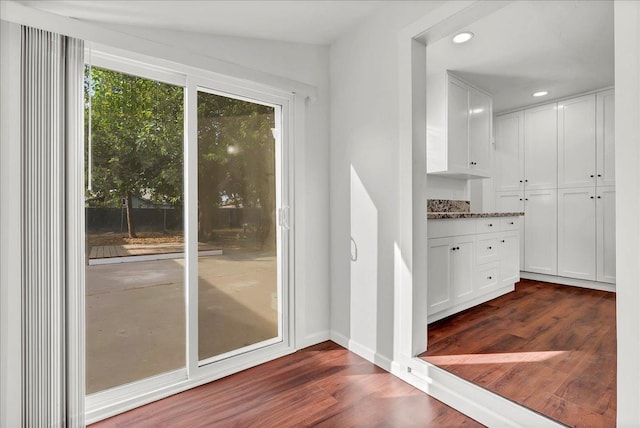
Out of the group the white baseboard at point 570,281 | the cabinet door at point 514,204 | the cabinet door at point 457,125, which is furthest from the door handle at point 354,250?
the white baseboard at point 570,281

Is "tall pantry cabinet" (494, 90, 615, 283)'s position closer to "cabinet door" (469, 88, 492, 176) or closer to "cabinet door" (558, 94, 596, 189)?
"cabinet door" (558, 94, 596, 189)

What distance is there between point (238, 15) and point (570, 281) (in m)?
4.79

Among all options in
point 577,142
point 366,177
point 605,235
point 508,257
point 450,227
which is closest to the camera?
point 366,177

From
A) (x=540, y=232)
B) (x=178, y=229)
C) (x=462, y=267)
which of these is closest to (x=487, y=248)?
(x=462, y=267)

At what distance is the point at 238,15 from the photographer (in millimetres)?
1921

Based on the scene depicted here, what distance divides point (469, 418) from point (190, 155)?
2.18m

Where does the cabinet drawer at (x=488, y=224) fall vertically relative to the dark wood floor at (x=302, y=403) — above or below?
above

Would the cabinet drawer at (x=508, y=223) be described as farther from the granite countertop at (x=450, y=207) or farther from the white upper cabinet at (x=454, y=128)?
the white upper cabinet at (x=454, y=128)

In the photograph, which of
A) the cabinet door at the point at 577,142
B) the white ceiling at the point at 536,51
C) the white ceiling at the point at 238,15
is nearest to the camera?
the white ceiling at the point at 238,15

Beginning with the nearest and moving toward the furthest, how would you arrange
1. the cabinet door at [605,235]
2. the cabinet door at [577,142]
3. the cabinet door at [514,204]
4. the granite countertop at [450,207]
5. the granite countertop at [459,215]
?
1. the granite countertop at [459,215]
2. the granite countertop at [450,207]
3. the cabinet door at [605,235]
4. the cabinet door at [577,142]
5. the cabinet door at [514,204]

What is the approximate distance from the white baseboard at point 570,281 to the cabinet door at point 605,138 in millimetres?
1208

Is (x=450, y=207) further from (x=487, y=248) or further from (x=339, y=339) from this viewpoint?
(x=339, y=339)

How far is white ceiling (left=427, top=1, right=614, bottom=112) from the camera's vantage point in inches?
90.4

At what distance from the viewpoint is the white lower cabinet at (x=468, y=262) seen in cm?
276
